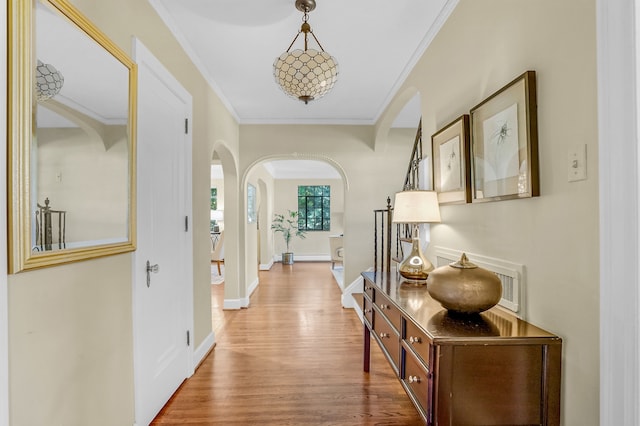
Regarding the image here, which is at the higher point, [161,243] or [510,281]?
[161,243]

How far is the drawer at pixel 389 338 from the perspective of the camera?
5.68 ft

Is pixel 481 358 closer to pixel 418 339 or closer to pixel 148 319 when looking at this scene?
pixel 418 339

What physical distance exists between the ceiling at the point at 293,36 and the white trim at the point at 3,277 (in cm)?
129

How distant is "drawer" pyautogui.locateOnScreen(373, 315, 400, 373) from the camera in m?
1.73

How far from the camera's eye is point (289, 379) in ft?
8.39

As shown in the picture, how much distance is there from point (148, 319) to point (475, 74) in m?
2.33

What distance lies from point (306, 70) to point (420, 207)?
110 cm

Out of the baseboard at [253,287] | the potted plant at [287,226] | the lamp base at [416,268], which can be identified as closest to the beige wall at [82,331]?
the lamp base at [416,268]

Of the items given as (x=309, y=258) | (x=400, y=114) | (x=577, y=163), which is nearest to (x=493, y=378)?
(x=577, y=163)

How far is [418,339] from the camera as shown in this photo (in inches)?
55.4

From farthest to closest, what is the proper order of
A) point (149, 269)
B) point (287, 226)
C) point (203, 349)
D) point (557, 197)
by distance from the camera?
point (287, 226), point (203, 349), point (149, 269), point (557, 197)

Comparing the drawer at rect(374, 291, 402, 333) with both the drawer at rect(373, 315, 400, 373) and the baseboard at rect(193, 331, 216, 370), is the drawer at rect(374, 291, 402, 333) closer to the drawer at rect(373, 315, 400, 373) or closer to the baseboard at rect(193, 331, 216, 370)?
the drawer at rect(373, 315, 400, 373)

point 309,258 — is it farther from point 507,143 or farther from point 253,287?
point 507,143

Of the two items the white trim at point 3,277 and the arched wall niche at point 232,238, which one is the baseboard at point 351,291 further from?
the white trim at point 3,277
